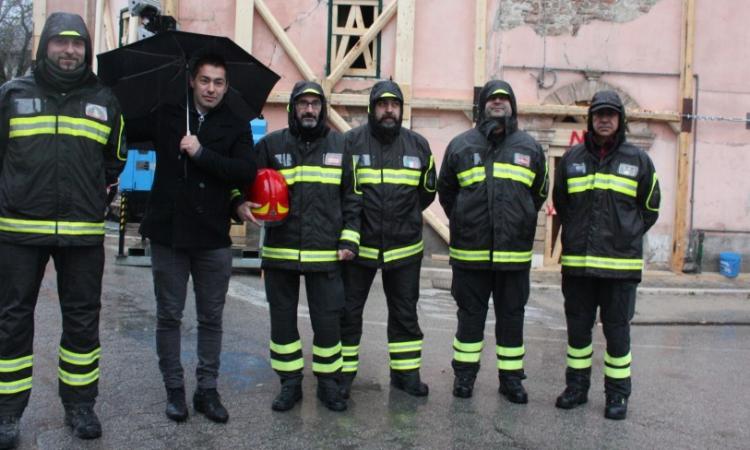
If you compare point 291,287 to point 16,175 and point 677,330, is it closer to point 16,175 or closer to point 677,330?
point 16,175

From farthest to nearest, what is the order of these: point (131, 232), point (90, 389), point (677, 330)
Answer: point (131, 232) < point (677, 330) < point (90, 389)

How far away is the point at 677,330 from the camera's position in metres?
8.65

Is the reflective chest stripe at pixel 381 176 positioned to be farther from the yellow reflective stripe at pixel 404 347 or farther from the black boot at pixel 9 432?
the black boot at pixel 9 432

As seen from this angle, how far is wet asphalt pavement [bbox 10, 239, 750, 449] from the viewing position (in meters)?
4.34

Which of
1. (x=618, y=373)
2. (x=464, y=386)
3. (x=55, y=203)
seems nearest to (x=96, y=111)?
(x=55, y=203)

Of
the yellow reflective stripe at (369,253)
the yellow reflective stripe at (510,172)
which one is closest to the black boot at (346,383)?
the yellow reflective stripe at (369,253)

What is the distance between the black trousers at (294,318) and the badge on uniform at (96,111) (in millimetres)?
1411

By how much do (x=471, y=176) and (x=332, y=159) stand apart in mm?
995

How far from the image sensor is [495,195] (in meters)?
5.14

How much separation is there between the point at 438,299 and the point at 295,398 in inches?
205

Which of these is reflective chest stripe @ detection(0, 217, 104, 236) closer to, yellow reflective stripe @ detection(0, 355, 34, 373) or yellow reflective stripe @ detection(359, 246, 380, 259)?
yellow reflective stripe @ detection(0, 355, 34, 373)

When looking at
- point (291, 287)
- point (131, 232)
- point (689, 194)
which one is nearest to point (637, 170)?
point (291, 287)

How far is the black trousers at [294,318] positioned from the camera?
4.93m

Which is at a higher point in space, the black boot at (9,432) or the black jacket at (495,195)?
the black jacket at (495,195)
